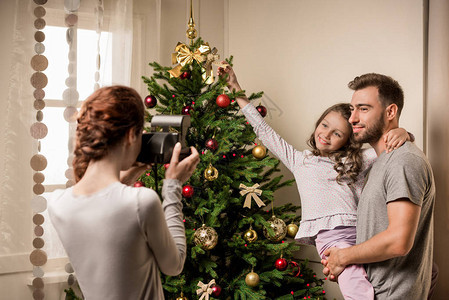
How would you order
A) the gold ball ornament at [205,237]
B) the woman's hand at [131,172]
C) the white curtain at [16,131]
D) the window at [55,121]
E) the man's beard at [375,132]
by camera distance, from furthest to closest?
the window at [55,121] < the white curtain at [16,131] < the gold ball ornament at [205,237] < the man's beard at [375,132] < the woman's hand at [131,172]

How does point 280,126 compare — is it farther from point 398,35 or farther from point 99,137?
point 99,137

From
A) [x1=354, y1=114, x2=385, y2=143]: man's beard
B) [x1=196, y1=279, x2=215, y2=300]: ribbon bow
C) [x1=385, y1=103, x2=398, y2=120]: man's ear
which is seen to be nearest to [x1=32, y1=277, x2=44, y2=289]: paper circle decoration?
[x1=196, y1=279, x2=215, y2=300]: ribbon bow

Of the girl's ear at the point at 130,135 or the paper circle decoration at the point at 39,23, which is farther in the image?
the paper circle decoration at the point at 39,23

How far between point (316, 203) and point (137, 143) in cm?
116

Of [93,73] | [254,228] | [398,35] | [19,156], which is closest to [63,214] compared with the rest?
[254,228]

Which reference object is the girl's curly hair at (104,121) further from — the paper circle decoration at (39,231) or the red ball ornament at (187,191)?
the paper circle decoration at (39,231)

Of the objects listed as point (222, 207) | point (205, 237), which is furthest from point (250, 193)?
point (205, 237)

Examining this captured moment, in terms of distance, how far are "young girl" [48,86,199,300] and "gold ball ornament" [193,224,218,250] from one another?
942mm

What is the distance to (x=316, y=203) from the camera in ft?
6.89

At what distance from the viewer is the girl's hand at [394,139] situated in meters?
1.72

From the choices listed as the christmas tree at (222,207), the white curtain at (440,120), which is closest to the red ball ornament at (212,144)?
the christmas tree at (222,207)

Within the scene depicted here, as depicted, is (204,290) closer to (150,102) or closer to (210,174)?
(210,174)

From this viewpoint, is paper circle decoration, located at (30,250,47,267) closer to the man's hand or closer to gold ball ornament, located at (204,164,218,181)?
gold ball ornament, located at (204,164,218,181)

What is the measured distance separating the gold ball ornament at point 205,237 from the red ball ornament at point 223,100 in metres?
0.63
